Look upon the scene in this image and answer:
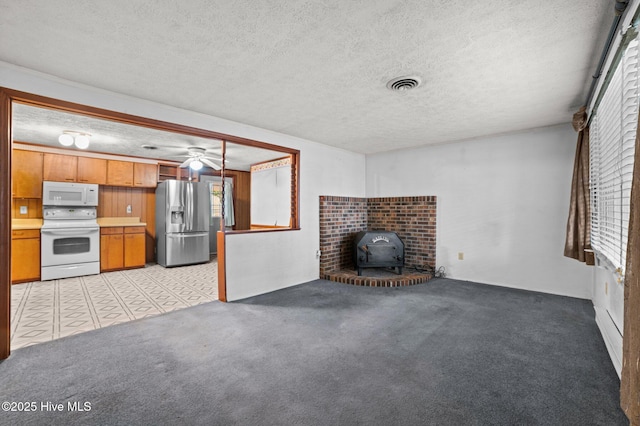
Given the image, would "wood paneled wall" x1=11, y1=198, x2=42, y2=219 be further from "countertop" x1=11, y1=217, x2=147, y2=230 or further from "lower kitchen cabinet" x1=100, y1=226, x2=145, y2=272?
"lower kitchen cabinet" x1=100, y1=226, x2=145, y2=272

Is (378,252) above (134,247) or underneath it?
above

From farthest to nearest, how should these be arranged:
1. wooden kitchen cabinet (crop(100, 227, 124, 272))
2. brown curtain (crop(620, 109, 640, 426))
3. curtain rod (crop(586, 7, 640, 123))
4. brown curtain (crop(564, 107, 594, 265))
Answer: wooden kitchen cabinet (crop(100, 227, 124, 272)) → brown curtain (crop(564, 107, 594, 265)) → curtain rod (crop(586, 7, 640, 123)) → brown curtain (crop(620, 109, 640, 426))

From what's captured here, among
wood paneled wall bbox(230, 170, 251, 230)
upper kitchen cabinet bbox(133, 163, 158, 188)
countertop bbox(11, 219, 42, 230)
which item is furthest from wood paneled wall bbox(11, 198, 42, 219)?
wood paneled wall bbox(230, 170, 251, 230)

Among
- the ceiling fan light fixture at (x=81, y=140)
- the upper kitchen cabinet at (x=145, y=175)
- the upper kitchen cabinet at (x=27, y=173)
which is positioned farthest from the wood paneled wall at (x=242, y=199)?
the upper kitchen cabinet at (x=27, y=173)

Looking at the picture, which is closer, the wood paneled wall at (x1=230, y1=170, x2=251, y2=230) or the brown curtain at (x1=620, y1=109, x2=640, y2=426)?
the brown curtain at (x1=620, y1=109, x2=640, y2=426)

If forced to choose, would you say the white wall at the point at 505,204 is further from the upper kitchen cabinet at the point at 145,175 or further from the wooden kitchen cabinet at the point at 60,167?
the wooden kitchen cabinet at the point at 60,167

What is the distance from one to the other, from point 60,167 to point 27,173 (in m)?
0.41

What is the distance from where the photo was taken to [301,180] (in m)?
4.40

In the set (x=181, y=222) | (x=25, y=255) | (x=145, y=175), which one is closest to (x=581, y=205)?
(x=181, y=222)

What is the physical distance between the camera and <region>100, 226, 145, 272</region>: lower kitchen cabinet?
507cm

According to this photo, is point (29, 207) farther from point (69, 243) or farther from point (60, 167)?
point (69, 243)

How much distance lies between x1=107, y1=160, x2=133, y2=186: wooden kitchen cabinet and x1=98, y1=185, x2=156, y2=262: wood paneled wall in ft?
0.99

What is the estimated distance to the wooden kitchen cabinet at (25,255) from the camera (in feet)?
14.0

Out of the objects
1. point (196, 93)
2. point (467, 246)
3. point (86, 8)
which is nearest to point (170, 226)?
point (196, 93)
